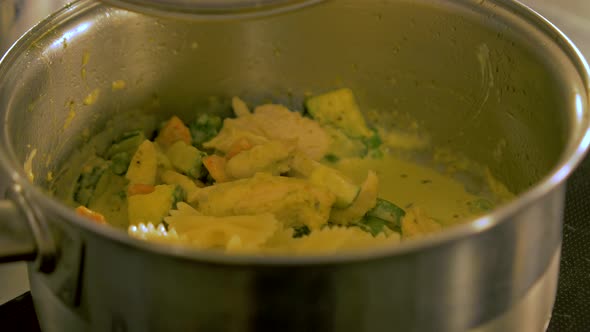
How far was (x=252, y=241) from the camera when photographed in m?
0.97

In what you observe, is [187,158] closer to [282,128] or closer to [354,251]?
[282,128]

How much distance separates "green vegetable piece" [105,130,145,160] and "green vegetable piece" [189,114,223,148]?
92 millimetres

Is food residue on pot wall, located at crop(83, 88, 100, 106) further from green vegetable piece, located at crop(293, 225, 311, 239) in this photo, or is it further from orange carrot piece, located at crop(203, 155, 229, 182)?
green vegetable piece, located at crop(293, 225, 311, 239)

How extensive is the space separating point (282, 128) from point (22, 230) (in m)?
0.66

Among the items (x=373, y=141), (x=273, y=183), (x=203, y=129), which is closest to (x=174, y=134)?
(x=203, y=129)

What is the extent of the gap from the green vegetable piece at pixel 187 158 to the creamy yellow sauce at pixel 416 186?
0.25 m

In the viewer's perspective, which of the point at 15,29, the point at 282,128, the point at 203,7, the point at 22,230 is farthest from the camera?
the point at 15,29

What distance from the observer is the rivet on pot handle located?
0.75 m

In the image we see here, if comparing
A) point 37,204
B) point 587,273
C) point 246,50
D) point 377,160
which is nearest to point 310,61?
point 246,50

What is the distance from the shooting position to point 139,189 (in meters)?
1.23

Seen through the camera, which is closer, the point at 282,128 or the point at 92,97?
the point at 92,97

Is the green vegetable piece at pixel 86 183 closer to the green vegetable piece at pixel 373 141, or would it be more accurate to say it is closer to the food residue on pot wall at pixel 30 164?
the food residue on pot wall at pixel 30 164

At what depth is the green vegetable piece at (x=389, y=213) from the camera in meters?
1.24

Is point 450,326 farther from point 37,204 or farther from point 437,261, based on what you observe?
point 37,204
